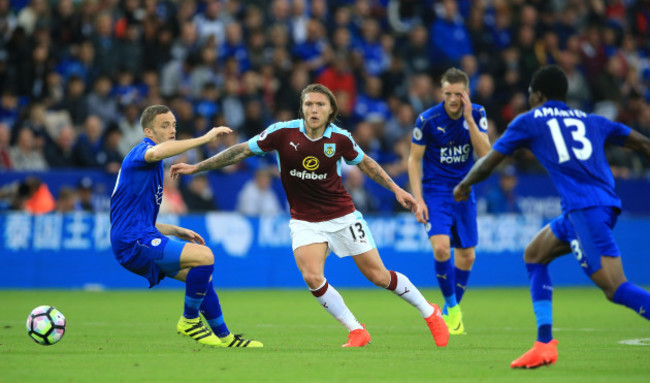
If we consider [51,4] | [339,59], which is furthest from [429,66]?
[51,4]

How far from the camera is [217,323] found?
858 cm

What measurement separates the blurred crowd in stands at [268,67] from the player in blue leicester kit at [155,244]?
7.80 m

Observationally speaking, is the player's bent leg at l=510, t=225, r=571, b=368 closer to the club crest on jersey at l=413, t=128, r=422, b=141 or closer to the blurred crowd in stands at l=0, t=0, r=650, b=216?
the club crest on jersey at l=413, t=128, r=422, b=141

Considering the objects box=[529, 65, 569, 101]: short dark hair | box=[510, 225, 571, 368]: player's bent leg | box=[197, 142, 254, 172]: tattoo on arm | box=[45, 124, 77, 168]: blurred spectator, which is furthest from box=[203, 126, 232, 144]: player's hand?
box=[45, 124, 77, 168]: blurred spectator

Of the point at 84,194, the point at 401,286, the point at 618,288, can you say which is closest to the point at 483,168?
the point at 618,288

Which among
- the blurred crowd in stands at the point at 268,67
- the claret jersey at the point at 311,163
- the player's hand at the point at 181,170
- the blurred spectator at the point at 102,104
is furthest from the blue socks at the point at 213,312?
the blurred spectator at the point at 102,104

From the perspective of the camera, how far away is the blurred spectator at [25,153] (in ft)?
54.8

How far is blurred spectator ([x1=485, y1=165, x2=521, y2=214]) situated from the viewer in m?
18.1

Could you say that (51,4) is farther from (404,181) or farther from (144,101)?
(404,181)

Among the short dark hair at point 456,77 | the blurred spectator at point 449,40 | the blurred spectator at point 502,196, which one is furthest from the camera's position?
the blurred spectator at point 449,40

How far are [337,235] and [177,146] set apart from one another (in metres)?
1.69

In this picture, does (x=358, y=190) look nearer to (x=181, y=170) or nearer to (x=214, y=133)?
(x=181, y=170)

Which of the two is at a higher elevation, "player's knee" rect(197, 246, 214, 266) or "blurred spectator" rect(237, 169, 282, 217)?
"blurred spectator" rect(237, 169, 282, 217)

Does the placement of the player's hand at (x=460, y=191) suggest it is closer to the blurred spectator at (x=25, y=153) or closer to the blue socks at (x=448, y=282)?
the blue socks at (x=448, y=282)
